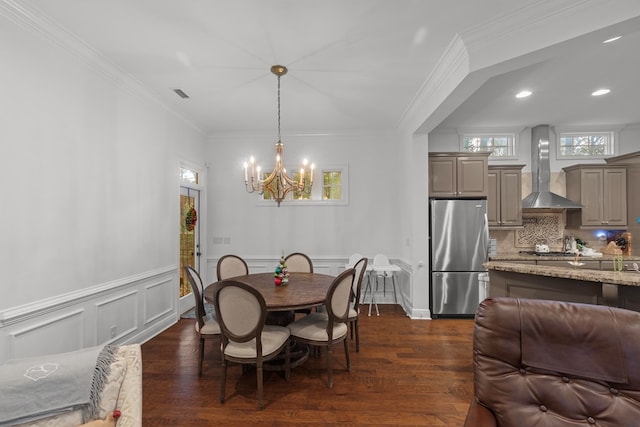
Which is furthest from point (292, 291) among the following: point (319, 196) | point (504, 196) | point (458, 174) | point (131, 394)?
point (504, 196)

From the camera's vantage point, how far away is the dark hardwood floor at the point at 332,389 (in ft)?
6.89

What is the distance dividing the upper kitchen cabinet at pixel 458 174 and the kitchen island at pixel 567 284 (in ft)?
5.74

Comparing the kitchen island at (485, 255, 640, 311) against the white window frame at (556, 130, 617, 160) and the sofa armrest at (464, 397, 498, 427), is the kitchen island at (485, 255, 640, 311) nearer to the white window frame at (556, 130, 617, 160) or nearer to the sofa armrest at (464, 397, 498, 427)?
the sofa armrest at (464, 397, 498, 427)

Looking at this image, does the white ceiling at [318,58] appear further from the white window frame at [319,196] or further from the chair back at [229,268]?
the chair back at [229,268]

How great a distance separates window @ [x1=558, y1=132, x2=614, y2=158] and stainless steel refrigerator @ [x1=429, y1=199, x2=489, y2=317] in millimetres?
2164

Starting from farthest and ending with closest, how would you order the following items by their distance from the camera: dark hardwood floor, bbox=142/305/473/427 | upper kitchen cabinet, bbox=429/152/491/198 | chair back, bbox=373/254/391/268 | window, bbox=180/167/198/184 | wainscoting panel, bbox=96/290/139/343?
1. chair back, bbox=373/254/391/268
2. window, bbox=180/167/198/184
3. upper kitchen cabinet, bbox=429/152/491/198
4. wainscoting panel, bbox=96/290/139/343
5. dark hardwood floor, bbox=142/305/473/427

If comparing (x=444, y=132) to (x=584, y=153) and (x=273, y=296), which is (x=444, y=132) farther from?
(x=273, y=296)

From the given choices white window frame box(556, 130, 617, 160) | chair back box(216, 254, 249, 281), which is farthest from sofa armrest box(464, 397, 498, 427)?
white window frame box(556, 130, 617, 160)

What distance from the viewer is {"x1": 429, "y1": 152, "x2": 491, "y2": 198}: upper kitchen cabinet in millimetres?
4230

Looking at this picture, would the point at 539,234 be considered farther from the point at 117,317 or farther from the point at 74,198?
the point at 74,198

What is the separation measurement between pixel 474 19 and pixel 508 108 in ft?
7.73

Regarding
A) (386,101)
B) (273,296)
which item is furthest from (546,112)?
(273,296)

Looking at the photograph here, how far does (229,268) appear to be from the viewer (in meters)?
3.72

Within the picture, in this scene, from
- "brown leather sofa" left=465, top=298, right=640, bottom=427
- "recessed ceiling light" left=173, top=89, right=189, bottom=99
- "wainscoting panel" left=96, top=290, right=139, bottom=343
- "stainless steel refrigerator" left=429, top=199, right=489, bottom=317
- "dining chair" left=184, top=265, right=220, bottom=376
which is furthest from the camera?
"stainless steel refrigerator" left=429, top=199, right=489, bottom=317
